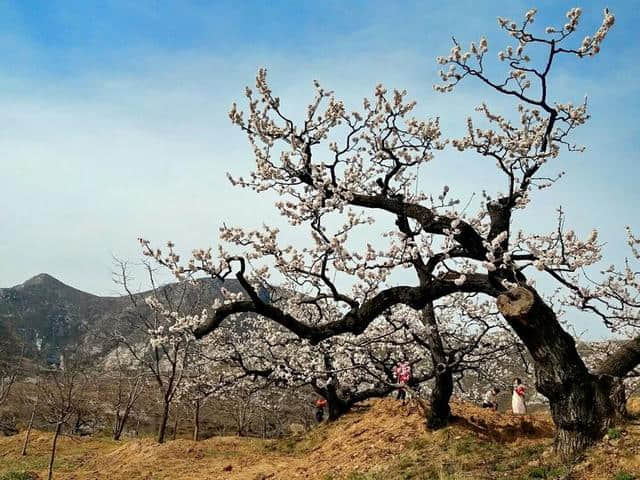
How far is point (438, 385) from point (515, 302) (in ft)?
17.6

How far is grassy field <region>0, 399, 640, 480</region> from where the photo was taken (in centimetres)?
805

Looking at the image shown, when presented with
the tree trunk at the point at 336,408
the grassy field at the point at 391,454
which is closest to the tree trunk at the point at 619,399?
the grassy field at the point at 391,454

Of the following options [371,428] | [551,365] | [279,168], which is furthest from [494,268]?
[371,428]

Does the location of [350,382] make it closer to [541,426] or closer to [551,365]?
[541,426]

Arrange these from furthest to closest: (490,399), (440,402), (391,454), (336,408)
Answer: (336,408)
(490,399)
(440,402)
(391,454)

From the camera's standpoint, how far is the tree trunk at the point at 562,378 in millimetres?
8156

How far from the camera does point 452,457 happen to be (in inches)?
419

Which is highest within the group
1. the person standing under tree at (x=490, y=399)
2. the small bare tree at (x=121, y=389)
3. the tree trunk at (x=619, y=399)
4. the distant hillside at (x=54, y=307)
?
the distant hillside at (x=54, y=307)

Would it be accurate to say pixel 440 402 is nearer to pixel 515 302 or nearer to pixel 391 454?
pixel 391 454

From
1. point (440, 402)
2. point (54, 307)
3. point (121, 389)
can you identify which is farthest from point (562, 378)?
point (54, 307)

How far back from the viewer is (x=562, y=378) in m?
8.20

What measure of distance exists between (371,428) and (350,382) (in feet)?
21.5

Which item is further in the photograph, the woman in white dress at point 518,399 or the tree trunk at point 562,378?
the woman in white dress at point 518,399

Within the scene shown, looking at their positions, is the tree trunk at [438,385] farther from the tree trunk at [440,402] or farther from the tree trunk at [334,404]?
the tree trunk at [334,404]
